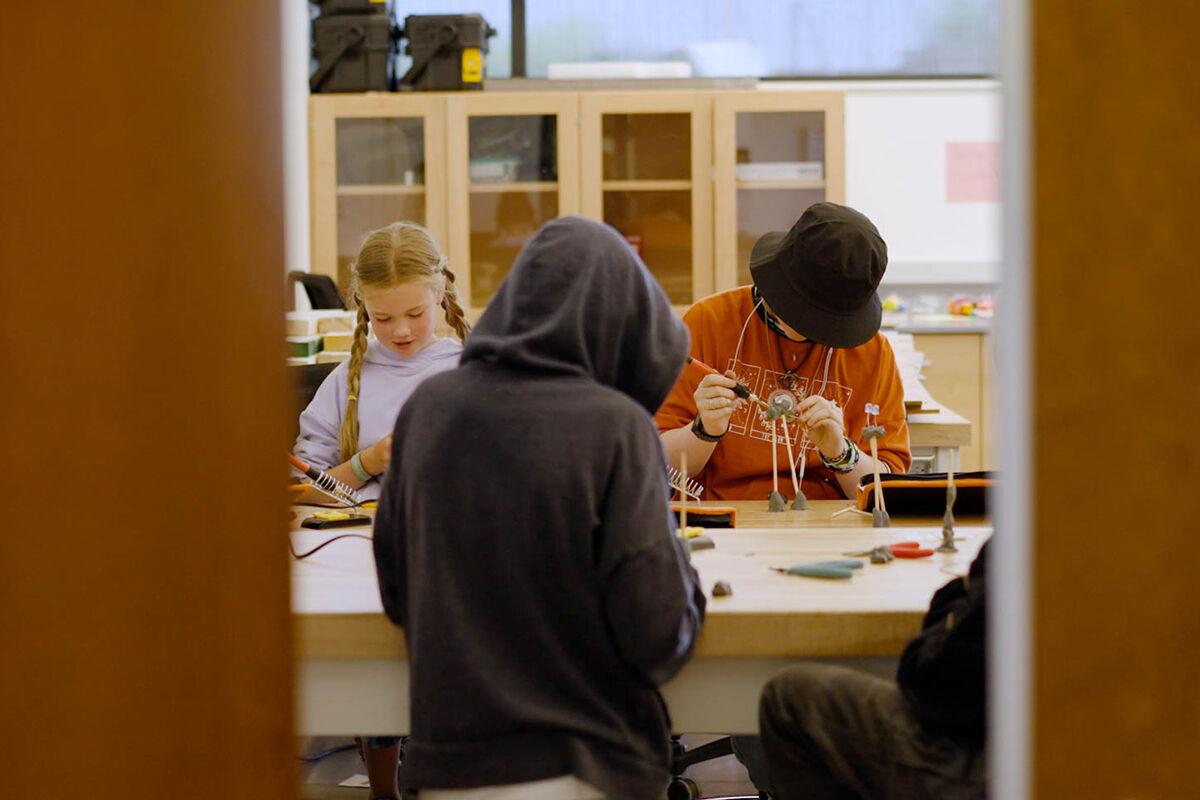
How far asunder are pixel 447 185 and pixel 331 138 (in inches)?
17.9

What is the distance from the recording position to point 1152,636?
2.92 feet

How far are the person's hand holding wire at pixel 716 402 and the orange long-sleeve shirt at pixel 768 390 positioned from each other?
179 mm

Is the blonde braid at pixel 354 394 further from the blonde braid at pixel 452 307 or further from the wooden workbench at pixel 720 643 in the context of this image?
the wooden workbench at pixel 720 643

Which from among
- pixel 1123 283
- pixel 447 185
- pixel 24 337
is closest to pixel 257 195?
pixel 24 337

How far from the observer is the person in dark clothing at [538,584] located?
4.36 feet

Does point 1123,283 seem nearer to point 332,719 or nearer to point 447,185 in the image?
point 332,719

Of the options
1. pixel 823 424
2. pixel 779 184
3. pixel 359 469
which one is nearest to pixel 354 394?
pixel 359 469

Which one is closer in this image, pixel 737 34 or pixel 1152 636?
pixel 1152 636

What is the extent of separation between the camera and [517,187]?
498cm

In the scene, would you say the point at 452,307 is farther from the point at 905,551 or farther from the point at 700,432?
the point at 905,551

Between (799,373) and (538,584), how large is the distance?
133 centimetres

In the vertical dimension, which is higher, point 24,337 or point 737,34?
point 737,34

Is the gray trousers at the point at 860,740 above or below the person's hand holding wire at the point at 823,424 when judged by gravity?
below

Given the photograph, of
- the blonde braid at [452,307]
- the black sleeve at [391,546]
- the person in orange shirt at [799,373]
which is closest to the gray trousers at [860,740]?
the black sleeve at [391,546]
